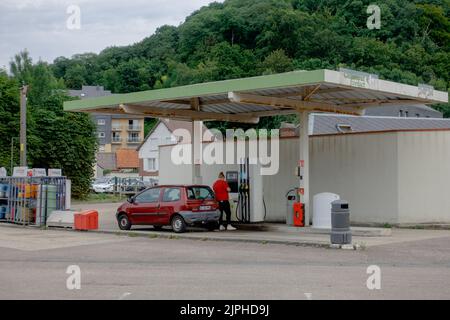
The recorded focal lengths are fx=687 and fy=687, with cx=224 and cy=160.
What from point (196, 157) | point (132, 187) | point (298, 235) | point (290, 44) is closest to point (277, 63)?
point (290, 44)

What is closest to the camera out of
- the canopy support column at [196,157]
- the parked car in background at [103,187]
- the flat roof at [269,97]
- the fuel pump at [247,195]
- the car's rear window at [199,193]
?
the flat roof at [269,97]

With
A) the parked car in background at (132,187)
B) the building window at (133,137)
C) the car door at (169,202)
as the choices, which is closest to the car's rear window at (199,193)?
the car door at (169,202)

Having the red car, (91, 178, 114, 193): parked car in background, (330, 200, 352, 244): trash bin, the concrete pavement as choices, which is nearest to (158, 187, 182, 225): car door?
the red car

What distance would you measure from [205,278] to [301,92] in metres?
10.6

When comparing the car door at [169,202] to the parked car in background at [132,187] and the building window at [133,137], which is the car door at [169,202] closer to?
the parked car in background at [132,187]

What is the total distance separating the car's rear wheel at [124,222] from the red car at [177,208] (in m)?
0.33

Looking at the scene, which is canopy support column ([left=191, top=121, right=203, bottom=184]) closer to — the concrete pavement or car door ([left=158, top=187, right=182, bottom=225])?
the concrete pavement

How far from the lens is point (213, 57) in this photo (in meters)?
93.4

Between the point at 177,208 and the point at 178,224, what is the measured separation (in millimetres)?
505

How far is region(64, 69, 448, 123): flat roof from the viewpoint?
19.2 m

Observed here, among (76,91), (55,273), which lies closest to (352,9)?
(76,91)

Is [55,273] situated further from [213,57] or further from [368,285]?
[213,57]

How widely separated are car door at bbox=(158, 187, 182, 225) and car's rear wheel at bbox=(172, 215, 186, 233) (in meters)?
0.23

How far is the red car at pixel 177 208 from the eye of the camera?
850 inches
